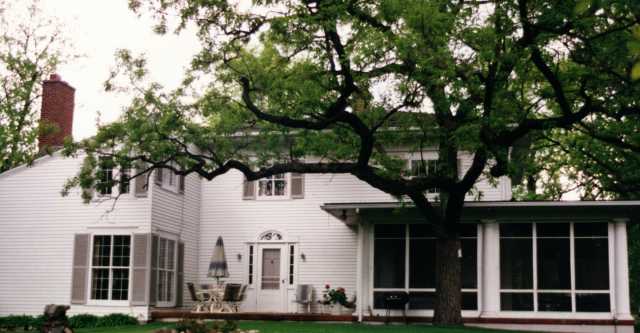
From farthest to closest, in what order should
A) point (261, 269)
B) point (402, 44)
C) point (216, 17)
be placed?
point (261, 269), point (216, 17), point (402, 44)

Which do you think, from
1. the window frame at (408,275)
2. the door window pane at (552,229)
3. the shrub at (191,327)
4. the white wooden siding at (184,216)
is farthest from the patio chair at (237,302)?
the shrub at (191,327)

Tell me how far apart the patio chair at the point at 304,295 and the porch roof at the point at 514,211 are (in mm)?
2818

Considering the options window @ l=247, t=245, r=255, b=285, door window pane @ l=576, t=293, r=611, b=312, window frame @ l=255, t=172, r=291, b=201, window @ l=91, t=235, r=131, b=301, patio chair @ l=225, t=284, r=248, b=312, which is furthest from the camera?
window frame @ l=255, t=172, r=291, b=201

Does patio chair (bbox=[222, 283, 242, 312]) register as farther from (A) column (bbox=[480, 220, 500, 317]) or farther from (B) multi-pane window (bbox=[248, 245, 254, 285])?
(A) column (bbox=[480, 220, 500, 317])

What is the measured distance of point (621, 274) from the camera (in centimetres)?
2039

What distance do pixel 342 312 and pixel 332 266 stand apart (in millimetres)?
1599

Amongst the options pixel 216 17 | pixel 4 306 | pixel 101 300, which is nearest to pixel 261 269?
pixel 101 300

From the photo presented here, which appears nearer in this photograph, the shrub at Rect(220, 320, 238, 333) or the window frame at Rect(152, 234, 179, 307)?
the shrub at Rect(220, 320, 238, 333)

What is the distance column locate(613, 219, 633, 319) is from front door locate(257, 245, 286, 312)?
941cm

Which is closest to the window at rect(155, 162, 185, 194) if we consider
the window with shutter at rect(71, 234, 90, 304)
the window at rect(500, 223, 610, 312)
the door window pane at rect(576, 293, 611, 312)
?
the window with shutter at rect(71, 234, 90, 304)

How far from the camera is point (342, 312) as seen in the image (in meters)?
23.2

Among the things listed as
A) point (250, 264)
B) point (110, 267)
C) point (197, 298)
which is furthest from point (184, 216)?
point (110, 267)

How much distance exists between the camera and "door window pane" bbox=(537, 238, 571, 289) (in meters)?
21.2

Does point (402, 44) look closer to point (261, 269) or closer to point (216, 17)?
point (216, 17)
